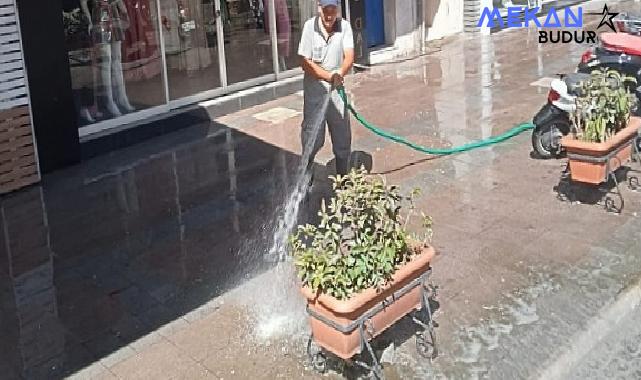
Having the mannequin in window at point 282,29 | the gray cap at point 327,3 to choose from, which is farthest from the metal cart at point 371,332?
the mannequin in window at point 282,29

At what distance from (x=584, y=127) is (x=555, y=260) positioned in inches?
54.9

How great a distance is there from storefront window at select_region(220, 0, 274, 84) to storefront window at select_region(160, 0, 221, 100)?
0.76 ft

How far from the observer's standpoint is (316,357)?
15.4ft

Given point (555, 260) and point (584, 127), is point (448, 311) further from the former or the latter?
point (584, 127)

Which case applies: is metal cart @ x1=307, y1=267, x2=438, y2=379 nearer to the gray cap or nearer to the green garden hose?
the gray cap

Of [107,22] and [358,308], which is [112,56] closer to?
[107,22]

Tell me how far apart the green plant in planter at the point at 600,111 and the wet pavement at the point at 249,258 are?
65cm

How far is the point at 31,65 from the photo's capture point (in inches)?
321

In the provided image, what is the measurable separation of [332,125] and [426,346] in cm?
313

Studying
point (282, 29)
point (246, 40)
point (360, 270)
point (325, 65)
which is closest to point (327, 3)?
point (325, 65)

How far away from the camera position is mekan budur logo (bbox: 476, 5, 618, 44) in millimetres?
14953

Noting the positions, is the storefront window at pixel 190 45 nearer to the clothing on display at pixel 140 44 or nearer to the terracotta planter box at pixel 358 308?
the clothing on display at pixel 140 44

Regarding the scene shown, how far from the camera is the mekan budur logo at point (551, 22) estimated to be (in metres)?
15.0

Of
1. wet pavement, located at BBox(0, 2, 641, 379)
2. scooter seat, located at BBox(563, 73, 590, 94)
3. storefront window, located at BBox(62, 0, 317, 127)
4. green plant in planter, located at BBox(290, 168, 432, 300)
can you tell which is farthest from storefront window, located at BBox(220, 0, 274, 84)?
green plant in planter, located at BBox(290, 168, 432, 300)
